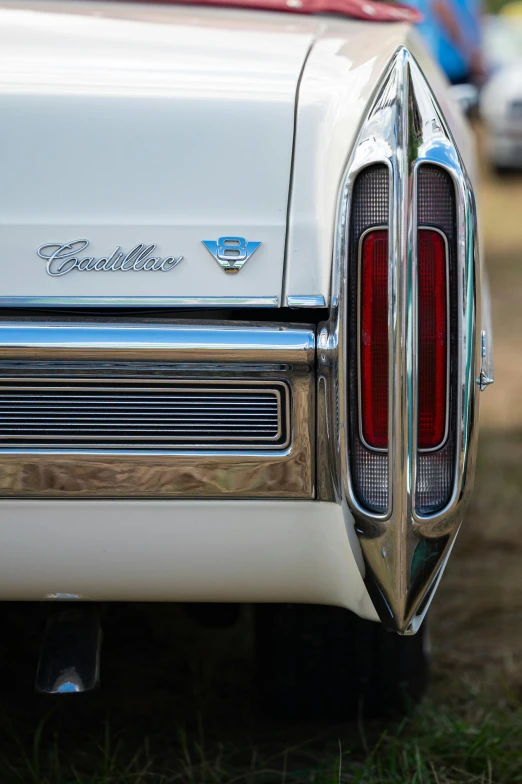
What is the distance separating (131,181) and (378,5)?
1416mm

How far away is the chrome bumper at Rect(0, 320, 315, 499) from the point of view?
5.45 feet

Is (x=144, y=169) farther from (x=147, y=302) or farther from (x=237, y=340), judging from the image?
(x=237, y=340)

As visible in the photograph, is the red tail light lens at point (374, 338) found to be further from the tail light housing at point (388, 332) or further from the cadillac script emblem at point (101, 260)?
the cadillac script emblem at point (101, 260)

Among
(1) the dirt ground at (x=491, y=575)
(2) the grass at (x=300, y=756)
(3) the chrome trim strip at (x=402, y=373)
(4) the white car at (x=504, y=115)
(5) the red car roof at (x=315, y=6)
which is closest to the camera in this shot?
(3) the chrome trim strip at (x=402, y=373)

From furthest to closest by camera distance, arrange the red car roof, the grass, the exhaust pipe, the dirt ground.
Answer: the dirt ground < the red car roof < the grass < the exhaust pipe

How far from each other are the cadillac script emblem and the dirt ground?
1.45 metres

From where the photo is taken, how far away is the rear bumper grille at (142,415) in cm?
168

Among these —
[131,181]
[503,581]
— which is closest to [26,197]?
[131,181]

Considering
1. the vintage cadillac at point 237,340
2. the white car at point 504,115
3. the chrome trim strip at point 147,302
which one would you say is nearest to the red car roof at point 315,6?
the vintage cadillac at point 237,340

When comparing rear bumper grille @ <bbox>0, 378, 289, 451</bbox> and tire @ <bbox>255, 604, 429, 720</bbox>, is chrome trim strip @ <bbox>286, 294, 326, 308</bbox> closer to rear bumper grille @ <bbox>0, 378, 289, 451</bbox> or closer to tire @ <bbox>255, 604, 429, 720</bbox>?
rear bumper grille @ <bbox>0, 378, 289, 451</bbox>

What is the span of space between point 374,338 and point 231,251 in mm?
275

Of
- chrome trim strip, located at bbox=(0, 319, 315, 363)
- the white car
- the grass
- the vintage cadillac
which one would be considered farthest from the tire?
the white car

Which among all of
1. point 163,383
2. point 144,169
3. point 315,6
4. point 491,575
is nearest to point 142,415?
point 163,383

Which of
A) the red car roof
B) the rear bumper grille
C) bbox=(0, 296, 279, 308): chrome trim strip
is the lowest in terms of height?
the rear bumper grille
